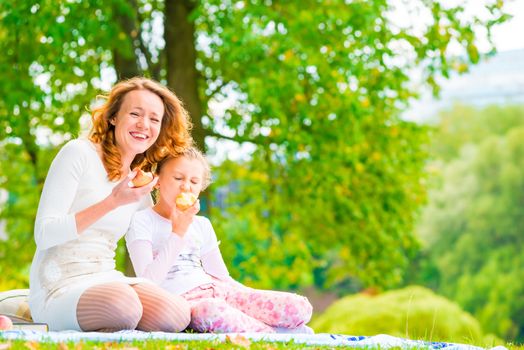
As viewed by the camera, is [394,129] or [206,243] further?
[394,129]

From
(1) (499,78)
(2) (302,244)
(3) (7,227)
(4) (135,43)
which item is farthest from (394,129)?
(1) (499,78)

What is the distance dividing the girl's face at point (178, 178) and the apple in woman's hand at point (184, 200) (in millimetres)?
109

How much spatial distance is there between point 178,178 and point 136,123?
18.6 inches

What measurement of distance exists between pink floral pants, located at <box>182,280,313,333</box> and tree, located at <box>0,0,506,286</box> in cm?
478

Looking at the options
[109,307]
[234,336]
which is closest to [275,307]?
[234,336]

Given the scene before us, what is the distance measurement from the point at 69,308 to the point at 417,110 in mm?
80856

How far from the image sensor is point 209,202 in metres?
12.0

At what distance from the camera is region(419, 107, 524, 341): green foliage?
97.2 feet

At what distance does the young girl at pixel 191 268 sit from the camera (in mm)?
5148

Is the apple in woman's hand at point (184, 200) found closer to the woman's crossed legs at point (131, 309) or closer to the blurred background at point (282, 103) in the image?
the woman's crossed legs at point (131, 309)

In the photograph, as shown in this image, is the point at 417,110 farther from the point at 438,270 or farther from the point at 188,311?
the point at 188,311

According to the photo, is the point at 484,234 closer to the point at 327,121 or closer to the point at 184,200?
the point at 327,121

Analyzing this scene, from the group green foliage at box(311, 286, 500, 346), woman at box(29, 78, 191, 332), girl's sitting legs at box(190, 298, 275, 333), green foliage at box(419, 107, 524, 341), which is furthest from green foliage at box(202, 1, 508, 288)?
green foliage at box(419, 107, 524, 341)

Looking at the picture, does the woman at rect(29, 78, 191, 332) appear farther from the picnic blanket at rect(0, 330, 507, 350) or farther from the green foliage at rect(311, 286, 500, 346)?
the green foliage at rect(311, 286, 500, 346)
